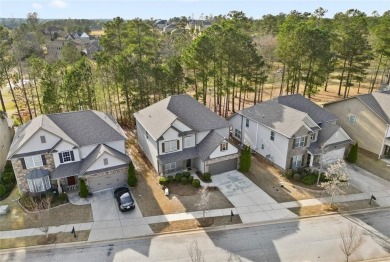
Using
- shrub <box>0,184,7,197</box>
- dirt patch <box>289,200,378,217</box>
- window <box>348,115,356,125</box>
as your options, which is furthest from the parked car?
window <box>348,115,356,125</box>

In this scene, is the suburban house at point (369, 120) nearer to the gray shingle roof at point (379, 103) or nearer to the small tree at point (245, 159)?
the gray shingle roof at point (379, 103)

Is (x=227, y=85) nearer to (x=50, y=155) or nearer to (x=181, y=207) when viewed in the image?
(x=181, y=207)

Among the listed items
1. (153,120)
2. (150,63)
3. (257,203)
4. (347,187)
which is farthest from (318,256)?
(150,63)

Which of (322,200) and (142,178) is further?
(142,178)

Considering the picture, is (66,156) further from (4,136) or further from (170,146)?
(4,136)

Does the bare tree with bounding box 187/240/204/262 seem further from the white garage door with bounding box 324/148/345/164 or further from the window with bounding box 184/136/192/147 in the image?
the white garage door with bounding box 324/148/345/164

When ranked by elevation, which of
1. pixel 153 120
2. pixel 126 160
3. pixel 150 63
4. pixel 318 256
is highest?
pixel 150 63

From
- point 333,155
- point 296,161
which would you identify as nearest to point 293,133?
point 296,161
